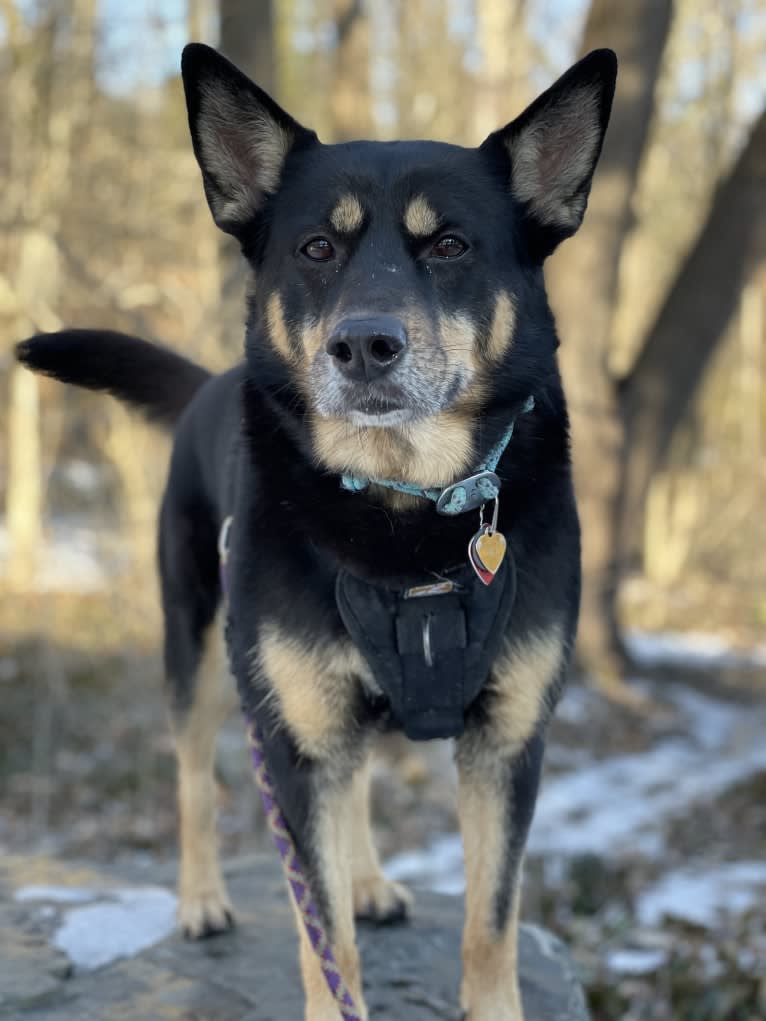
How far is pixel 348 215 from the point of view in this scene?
2479 millimetres

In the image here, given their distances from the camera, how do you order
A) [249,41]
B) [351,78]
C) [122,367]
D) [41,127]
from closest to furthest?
[122,367], [249,41], [41,127], [351,78]

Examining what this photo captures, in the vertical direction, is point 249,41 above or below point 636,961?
above

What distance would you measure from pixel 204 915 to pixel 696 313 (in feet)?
24.9

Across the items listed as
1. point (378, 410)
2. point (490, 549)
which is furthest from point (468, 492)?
point (378, 410)

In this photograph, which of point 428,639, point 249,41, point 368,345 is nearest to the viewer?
point 368,345

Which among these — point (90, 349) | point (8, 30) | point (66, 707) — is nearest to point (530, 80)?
point (8, 30)

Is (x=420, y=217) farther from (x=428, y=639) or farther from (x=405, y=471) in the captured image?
(x=428, y=639)

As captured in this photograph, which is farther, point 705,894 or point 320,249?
point 705,894

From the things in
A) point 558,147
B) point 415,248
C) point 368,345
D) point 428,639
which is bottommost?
point 428,639

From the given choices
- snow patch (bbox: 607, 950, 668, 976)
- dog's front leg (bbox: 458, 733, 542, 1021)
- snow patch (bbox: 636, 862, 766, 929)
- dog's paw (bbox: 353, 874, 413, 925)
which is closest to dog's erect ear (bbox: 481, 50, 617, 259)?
dog's front leg (bbox: 458, 733, 542, 1021)

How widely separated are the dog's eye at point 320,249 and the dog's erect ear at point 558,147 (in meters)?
0.46

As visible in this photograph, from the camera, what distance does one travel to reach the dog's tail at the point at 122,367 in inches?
119

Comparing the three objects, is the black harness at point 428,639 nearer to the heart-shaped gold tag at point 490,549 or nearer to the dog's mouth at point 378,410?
the heart-shaped gold tag at point 490,549

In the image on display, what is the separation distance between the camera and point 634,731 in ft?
28.5
